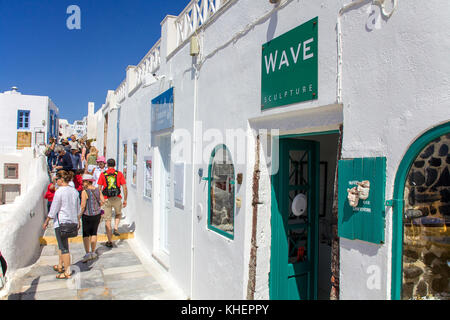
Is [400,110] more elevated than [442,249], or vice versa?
[400,110]

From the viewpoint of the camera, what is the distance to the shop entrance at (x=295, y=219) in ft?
12.5

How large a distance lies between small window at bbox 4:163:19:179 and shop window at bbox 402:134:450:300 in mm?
17317

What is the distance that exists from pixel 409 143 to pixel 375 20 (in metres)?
0.90

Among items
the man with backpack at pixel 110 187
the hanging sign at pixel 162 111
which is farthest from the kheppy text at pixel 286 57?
the man with backpack at pixel 110 187

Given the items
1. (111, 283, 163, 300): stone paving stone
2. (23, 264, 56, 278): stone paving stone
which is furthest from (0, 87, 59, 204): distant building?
(111, 283, 163, 300): stone paving stone

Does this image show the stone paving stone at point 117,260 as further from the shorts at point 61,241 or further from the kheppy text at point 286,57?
the kheppy text at point 286,57

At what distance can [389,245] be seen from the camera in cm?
223

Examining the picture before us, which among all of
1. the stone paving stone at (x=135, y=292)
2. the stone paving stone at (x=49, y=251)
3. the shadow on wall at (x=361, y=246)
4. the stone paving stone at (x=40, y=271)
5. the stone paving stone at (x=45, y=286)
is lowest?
the stone paving stone at (x=135, y=292)

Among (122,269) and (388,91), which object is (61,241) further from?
(388,91)

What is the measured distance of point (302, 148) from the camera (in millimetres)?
3979

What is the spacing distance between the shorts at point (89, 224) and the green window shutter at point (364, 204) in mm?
5459

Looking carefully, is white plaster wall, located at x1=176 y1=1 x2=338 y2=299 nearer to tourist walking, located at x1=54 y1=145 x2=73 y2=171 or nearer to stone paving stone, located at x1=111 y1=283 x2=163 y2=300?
stone paving stone, located at x1=111 y1=283 x2=163 y2=300
